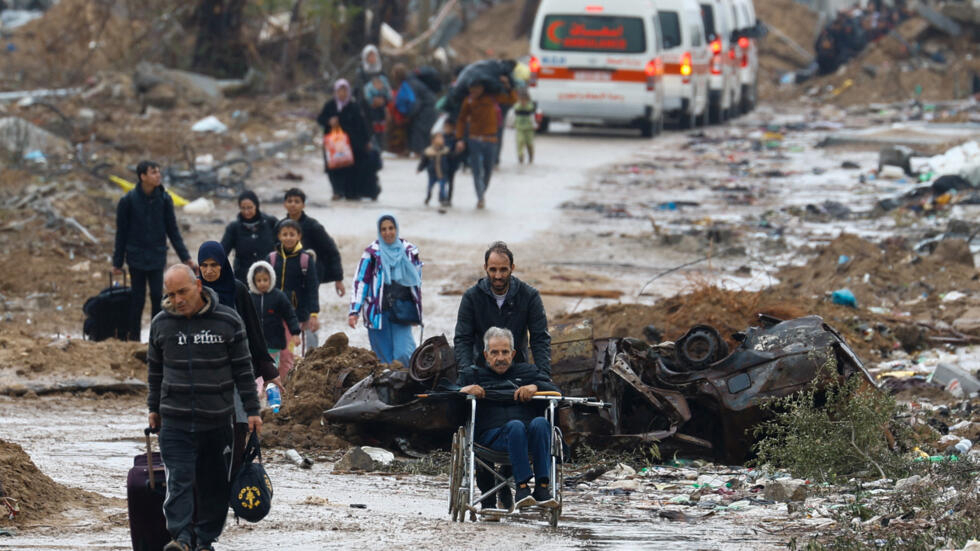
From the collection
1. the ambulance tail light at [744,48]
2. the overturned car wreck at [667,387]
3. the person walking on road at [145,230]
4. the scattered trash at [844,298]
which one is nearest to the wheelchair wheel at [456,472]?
the overturned car wreck at [667,387]

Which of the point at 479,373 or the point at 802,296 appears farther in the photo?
the point at 802,296

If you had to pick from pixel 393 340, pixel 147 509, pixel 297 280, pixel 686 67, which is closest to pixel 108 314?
pixel 297 280

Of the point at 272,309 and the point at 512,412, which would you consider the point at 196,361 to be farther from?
the point at 272,309

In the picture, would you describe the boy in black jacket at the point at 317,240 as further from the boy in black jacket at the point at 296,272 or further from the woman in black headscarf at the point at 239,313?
the woman in black headscarf at the point at 239,313

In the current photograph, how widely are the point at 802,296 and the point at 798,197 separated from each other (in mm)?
7328

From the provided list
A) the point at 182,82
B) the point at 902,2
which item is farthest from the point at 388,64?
the point at 902,2

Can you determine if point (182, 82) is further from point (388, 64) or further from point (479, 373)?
point (479, 373)

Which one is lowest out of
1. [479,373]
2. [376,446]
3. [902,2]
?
[376,446]

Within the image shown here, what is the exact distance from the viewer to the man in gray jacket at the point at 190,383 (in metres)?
6.64

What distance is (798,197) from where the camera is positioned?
21688 millimetres

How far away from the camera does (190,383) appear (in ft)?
21.9

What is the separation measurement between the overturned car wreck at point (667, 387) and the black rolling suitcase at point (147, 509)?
9.95 feet

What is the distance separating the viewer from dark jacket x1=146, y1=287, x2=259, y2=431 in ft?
21.9

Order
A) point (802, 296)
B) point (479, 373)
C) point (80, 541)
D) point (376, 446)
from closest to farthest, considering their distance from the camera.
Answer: point (80, 541) → point (479, 373) → point (376, 446) → point (802, 296)
